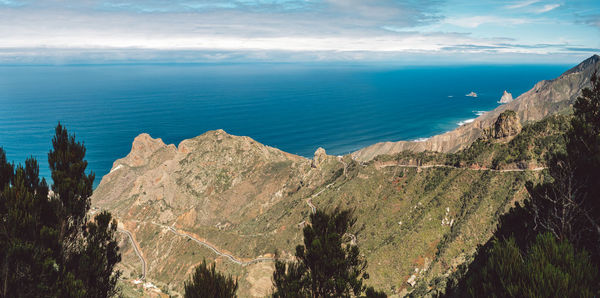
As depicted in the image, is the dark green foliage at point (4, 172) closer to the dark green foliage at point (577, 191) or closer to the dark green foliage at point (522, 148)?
the dark green foliage at point (577, 191)

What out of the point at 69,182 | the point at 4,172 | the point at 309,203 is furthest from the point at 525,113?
the point at 4,172

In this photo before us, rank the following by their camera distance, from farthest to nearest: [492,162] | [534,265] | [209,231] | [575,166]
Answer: [209,231] → [492,162] → [575,166] → [534,265]

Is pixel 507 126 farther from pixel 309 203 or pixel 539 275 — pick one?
pixel 539 275

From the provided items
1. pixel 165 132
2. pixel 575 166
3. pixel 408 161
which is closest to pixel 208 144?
pixel 408 161

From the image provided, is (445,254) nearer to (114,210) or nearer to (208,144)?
(208,144)

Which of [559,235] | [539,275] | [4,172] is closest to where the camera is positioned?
[539,275]
